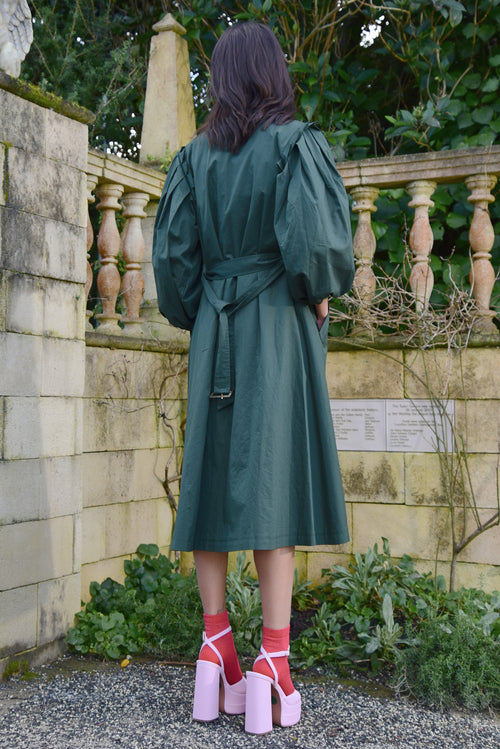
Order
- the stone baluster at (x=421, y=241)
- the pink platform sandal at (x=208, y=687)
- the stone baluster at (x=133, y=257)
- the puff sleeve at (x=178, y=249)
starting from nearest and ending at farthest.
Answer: the pink platform sandal at (x=208, y=687) < the puff sleeve at (x=178, y=249) < the stone baluster at (x=421, y=241) < the stone baluster at (x=133, y=257)

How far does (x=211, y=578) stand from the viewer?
2301mm

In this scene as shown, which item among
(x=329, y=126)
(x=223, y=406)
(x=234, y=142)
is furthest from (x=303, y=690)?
(x=329, y=126)

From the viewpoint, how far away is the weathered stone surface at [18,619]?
2.65 meters

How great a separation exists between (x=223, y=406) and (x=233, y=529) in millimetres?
374

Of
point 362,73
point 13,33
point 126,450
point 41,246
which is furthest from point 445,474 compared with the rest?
point 362,73

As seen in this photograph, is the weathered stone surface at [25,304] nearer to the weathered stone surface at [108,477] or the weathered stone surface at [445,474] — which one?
the weathered stone surface at [108,477]

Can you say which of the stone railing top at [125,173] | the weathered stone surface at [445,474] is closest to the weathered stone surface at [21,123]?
the stone railing top at [125,173]

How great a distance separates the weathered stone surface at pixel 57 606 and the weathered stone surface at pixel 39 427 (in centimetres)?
52

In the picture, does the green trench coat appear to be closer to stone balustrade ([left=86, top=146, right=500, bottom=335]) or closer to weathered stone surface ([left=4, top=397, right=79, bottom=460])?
weathered stone surface ([left=4, top=397, right=79, bottom=460])

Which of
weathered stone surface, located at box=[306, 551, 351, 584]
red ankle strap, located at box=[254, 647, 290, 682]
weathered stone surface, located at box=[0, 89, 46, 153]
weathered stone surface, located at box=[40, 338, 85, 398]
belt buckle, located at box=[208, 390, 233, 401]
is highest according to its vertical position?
weathered stone surface, located at box=[0, 89, 46, 153]

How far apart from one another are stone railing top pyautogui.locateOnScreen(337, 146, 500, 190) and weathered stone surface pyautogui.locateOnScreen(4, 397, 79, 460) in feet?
6.43

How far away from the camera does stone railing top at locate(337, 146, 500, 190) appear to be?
12.0 ft

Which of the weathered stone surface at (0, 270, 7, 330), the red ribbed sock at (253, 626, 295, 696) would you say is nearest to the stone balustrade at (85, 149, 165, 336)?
the weathered stone surface at (0, 270, 7, 330)

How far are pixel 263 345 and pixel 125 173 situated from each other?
2.02 meters
